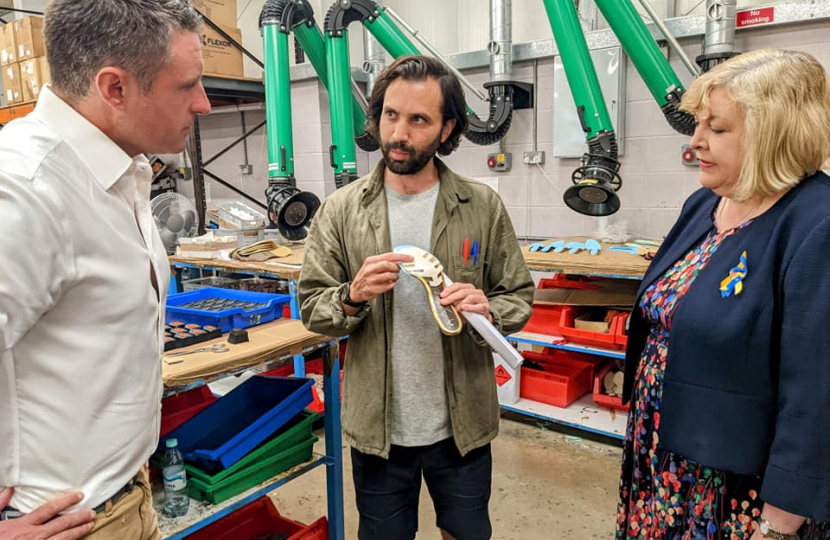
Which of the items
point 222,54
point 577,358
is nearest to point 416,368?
point 577,358

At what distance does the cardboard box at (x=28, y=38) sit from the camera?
13.5 feet

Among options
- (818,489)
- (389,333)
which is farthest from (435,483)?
(818,489)

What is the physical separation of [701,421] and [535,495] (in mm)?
1534

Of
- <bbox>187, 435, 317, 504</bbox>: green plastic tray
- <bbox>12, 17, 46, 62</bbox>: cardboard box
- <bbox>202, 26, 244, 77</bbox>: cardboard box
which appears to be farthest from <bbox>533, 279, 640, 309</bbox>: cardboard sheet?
<bbox>12, 17, 46, 62</bbox>: cardboard box

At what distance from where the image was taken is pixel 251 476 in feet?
5.58

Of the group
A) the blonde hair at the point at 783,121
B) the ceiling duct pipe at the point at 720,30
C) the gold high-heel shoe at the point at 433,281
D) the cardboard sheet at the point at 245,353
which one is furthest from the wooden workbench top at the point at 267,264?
the ceiling duct pipe at the point at 720,30

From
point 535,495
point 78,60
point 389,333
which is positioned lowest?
point 535,495

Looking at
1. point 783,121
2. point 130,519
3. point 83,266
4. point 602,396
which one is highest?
point 783,121

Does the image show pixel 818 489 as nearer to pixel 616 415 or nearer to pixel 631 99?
pixel 616 415

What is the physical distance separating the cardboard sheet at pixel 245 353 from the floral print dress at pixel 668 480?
0.91 m

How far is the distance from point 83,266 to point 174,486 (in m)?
0.97

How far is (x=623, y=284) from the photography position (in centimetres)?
307

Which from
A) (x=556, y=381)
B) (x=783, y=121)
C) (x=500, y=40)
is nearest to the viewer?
(x=783, y=121)

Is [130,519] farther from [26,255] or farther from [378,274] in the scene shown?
[378,274]
